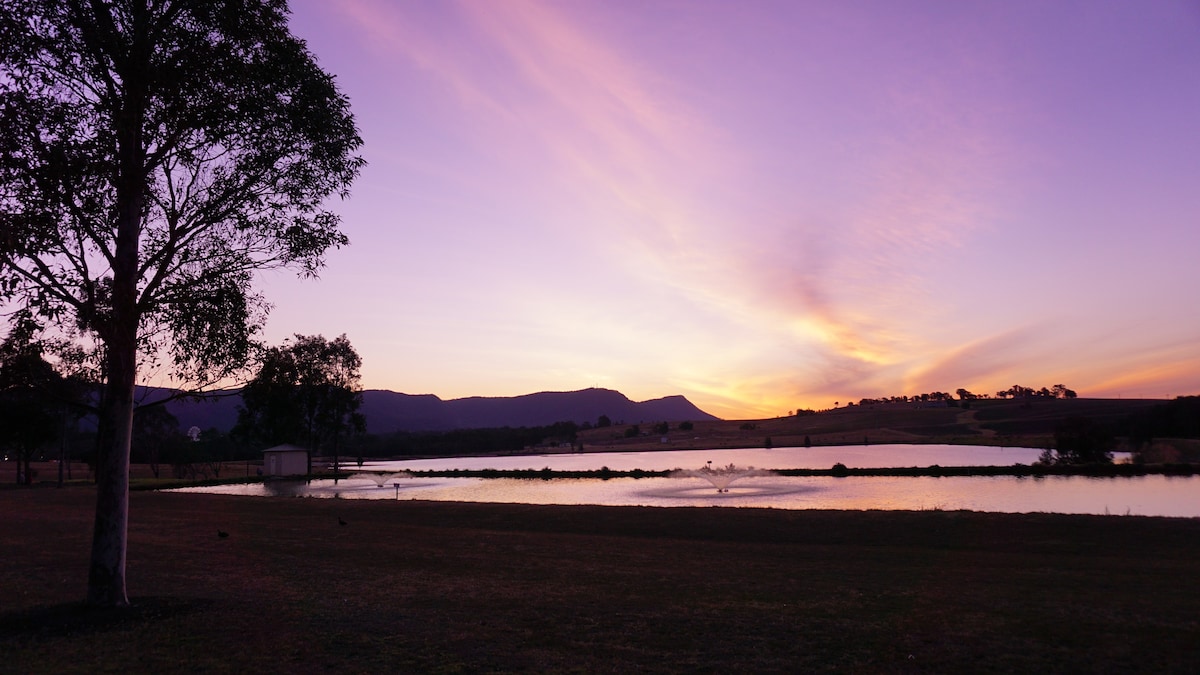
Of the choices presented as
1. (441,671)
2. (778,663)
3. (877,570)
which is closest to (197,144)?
(441,671)

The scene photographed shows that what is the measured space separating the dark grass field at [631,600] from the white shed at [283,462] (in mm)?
59793

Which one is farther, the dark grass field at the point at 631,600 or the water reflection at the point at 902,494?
the water reflection at the point at 902,494

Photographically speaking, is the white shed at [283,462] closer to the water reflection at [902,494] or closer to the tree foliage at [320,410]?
the tree foliage at [320,410]

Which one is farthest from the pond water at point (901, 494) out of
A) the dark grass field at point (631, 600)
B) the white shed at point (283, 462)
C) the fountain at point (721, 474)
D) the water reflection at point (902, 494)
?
the white shed at point (283, 462)

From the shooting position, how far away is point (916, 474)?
64875 millimetres

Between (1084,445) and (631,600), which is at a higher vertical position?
(631,600)

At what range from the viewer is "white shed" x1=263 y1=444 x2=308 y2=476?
82688 mm

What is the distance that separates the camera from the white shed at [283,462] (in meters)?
82.7

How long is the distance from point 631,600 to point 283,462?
80336mm

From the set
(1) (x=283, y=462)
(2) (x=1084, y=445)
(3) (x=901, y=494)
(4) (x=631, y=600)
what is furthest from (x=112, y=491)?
(2) (x=1084, y=445)

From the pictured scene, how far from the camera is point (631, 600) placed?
44.4 ft

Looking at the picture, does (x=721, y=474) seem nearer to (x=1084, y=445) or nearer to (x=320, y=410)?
(x=1084, y=445)

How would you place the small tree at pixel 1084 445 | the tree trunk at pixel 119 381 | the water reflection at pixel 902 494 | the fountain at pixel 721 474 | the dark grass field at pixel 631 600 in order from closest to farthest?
the dark grass field at pixel 631 600
the tree trunk at pixel 119 381
the water reflection at pixel 902 494
the fountain at pixel 721 474
the small tree at pixel 1084 445

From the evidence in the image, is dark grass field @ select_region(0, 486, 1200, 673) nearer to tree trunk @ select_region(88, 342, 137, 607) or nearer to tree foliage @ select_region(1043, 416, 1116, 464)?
tree trunk @ select_region(88, 342, 137, 607)
